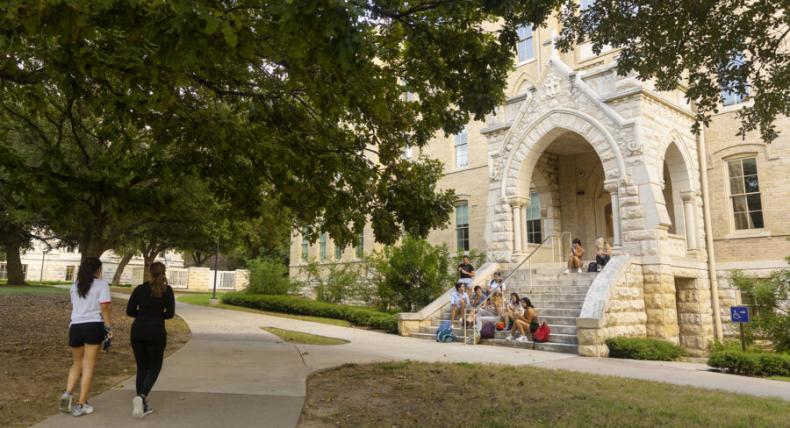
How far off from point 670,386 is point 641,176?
8.73 metres

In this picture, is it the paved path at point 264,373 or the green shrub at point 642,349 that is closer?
the paved path at point 264,373

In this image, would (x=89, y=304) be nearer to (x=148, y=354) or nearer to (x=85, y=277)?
(x=85, y=277)

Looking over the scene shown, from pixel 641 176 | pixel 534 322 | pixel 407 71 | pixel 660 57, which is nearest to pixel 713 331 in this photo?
pixel 641 176

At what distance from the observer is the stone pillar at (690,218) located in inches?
676

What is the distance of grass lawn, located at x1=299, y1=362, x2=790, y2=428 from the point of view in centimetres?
573

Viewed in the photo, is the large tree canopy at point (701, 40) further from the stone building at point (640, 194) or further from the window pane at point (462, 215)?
the window pane at point (462, 215)

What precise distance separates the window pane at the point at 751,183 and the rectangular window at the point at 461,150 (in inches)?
426

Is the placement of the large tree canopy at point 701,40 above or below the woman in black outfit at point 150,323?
above

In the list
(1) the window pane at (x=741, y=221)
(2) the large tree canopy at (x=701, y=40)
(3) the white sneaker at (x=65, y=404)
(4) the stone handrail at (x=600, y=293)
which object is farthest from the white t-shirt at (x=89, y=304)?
Answer: (1) the window pane at (x=741, y=221)

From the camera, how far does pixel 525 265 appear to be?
17812 millimetres

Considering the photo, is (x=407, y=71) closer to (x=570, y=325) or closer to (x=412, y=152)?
(x=570, y=325)

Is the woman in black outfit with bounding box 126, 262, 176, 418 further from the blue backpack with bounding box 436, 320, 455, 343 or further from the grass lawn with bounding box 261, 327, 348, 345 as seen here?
the blue backpack with bounding box 436, 320, 455, 343

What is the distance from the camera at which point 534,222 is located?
21.9 meters

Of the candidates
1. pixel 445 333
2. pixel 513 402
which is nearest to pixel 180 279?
pixel 445 333
